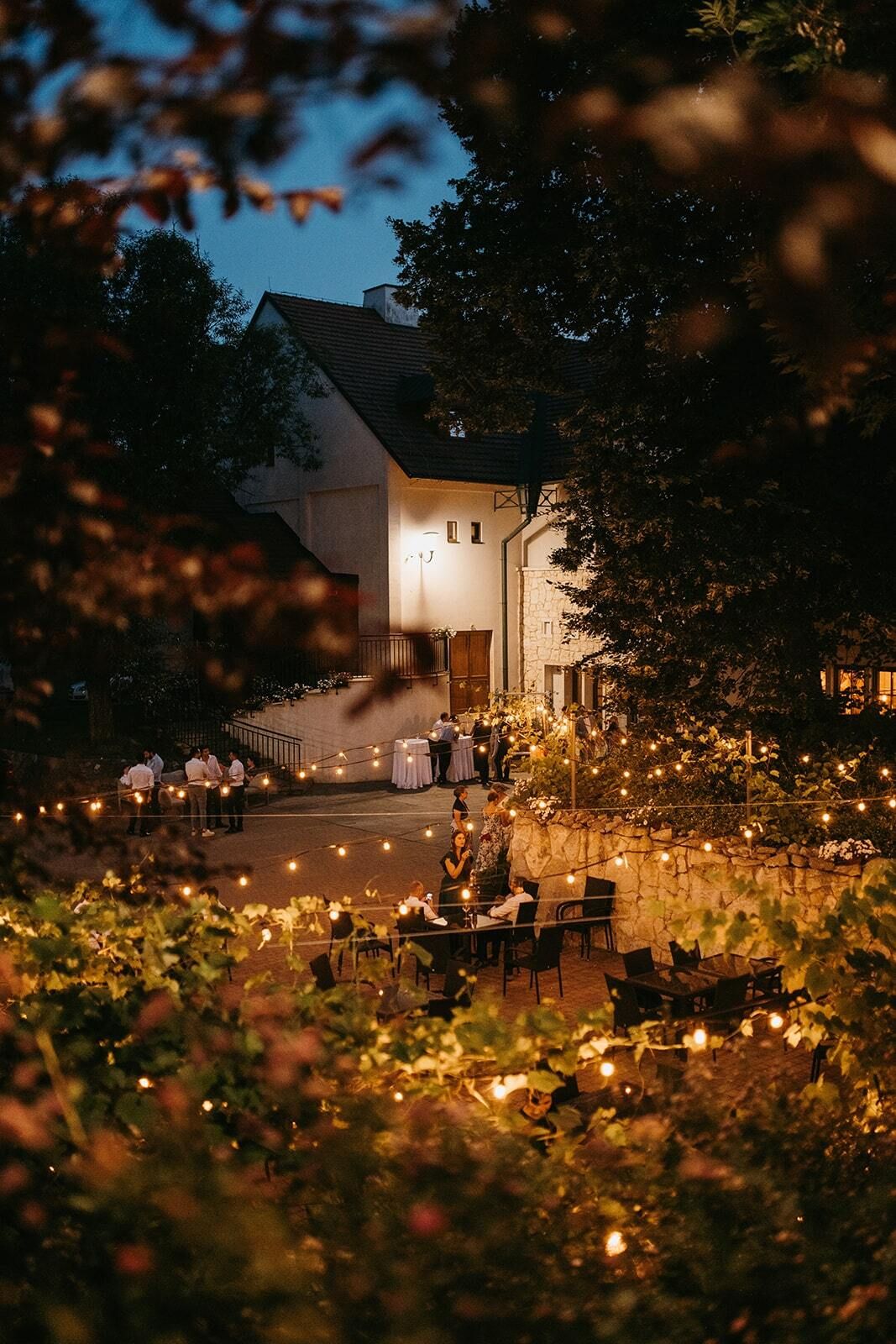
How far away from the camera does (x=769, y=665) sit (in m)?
13.6

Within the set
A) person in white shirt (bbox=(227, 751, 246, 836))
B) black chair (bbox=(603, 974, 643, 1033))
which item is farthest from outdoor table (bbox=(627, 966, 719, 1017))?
person in white shirt (bbox=(227, 751, 246, 836))

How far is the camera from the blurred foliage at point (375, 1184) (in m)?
2.35

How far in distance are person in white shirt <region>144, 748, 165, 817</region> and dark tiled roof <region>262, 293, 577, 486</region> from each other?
9915mm

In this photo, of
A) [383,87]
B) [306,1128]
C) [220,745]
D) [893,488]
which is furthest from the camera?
[220,745]

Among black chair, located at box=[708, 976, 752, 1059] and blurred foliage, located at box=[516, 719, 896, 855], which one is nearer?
black chair, located at box=[708, 976, 752, 1059]

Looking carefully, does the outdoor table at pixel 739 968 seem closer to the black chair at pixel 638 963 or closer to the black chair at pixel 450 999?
the black chair at pixel 638 963

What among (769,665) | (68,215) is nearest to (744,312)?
(769,665)

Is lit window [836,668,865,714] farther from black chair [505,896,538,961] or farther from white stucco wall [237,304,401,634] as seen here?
white stucco wall [237,304,401,634]

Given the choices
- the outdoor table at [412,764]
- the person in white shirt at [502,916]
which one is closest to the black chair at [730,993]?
the person in white shirt at [502,916]

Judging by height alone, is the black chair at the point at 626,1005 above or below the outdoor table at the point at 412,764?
below

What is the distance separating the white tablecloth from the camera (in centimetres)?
2319

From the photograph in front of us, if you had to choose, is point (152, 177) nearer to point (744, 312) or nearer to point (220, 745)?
point (744, 312)

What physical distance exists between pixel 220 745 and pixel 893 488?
1387 cm

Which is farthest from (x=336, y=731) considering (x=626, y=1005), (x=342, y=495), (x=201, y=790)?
(x=626, y=1005)
